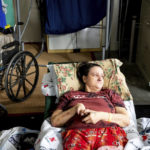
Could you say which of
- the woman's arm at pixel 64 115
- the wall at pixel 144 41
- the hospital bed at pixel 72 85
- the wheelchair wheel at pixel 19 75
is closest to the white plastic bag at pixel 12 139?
the hospital bed at pixel 72 85

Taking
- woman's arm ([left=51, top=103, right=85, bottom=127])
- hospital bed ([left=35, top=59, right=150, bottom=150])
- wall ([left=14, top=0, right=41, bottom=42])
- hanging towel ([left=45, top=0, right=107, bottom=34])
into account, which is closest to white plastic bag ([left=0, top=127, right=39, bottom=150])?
hospital bed ([left=35, top=59, right=150, bottom=150])

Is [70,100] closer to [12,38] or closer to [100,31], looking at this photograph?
[12,38]

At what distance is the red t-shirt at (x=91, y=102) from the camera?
1.45 metres

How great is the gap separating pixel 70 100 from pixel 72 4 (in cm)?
199

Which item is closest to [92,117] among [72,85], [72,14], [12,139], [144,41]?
[72,85]

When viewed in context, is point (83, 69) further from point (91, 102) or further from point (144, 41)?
point (144, 41)

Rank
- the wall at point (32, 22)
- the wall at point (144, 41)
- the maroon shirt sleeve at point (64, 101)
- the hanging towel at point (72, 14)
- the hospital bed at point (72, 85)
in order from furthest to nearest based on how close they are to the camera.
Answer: the wall at point (32, 22) < the hanging towel at point (72, 14) < the wall at point (144, 41) < the hospital bed at point (72, 85) < the maroon shirt sleeve at point (64, 101)

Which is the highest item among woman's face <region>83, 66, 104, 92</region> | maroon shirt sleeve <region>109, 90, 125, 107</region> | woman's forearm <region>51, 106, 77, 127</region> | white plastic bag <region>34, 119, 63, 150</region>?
woman's face <region>83, 66, 104, 92</region>

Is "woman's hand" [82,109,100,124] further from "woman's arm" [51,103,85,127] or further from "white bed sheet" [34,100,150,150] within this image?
"white bed sheet" [34,100,150,150]

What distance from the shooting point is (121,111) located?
1.54 metres

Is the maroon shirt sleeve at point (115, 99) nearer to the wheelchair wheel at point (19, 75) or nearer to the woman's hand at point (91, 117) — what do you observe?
the woman's hand at point (91, 117)

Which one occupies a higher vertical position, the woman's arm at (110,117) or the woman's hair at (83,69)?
the woman's hair at (83,69)

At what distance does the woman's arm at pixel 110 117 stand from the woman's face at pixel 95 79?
0.20 m

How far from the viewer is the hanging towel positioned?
3.19 metres
